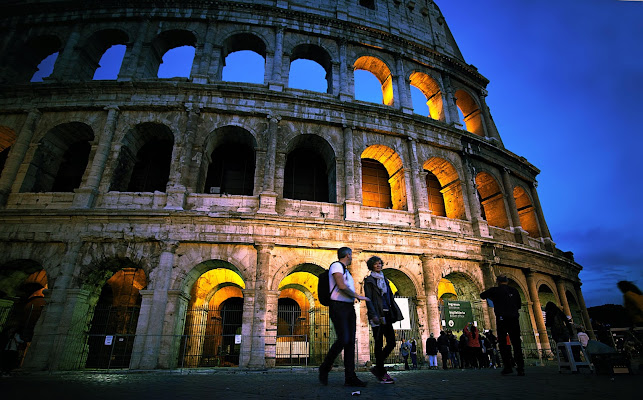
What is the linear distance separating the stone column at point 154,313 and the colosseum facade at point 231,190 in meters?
0.05

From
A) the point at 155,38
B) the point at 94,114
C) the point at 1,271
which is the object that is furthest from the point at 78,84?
the point at 1,271

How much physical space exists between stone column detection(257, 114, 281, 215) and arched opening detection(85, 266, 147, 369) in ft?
16.8

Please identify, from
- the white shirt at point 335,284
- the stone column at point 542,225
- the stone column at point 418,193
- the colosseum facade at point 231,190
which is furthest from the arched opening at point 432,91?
the white shirt at point 335,284

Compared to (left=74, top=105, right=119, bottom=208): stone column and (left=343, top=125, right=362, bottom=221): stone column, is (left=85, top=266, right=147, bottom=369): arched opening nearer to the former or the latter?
(left=74, top=105, right=119, bottom=208): stone column

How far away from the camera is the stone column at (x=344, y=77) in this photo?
13.9m

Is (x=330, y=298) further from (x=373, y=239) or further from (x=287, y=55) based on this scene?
(x=287, y=55)

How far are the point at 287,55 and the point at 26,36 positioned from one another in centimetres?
1139

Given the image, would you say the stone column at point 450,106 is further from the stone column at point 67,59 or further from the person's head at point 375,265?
the stone column at point 67,59

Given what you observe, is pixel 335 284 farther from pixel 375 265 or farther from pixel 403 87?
pixel 403 87

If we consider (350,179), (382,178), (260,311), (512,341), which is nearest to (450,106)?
(382,178)

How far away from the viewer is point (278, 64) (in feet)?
45.3

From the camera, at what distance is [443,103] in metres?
16.0

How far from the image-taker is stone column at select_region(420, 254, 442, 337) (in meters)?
11.4

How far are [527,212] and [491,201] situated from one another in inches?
118
